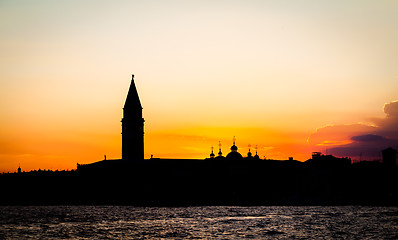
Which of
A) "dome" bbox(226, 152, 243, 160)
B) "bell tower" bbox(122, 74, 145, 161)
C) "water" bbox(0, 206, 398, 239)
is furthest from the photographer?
"dome" bbox(226, 152, 243, 160)

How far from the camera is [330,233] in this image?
196ft

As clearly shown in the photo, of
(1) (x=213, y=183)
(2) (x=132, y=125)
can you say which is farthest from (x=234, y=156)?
(2) (x=132, y=125)

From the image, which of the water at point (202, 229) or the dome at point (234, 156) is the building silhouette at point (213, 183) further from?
the water at point (202, 229)

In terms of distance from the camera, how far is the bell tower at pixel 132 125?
369 ft

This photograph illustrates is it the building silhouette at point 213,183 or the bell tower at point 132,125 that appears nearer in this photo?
the bell tower at point 132,125

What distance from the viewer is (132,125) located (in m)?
112

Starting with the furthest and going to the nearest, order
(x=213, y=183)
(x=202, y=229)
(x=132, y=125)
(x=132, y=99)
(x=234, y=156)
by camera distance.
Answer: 1. (x=234, y=156)
2. (x=213, y=183)
3. (x=132, y=99)
4. (x=132, y=125)
5. (x=202, y=229)

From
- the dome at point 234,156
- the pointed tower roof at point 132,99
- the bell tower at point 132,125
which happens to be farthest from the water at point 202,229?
the dome at point 234,156

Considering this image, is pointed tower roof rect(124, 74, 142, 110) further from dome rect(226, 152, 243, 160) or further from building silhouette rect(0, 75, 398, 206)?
dome rect(226, 152, 243, 160)

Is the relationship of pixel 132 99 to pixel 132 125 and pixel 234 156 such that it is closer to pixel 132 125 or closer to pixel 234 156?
pixel 132 125

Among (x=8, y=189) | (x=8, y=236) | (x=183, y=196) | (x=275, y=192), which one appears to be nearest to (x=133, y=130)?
(x=183, y=196)

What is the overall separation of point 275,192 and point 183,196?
21.2 metres

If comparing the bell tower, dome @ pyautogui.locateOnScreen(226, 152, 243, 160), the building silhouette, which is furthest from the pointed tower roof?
dome @ pyautogui.locateOnScreen(226, 152, 243, 160)

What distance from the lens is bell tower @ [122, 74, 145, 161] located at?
369 feet
